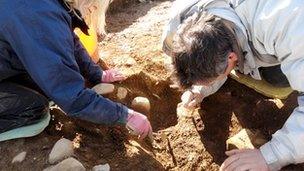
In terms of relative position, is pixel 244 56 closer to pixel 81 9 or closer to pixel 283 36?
pixel 283 36

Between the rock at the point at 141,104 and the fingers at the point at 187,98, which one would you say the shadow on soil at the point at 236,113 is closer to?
the fingers at the point at 187,98

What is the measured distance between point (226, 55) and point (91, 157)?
85 cm

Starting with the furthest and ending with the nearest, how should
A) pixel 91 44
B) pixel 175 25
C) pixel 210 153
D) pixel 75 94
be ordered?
pixel 91 44 → pixel 210 153 → pixel 175 25 → pixel 75 94

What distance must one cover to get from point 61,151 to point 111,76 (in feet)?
2.22

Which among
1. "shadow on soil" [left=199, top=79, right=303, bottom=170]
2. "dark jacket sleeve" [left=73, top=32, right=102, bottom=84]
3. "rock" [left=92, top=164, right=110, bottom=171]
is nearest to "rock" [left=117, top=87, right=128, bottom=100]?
"dark jacket sleeve" [left=73, top=32, right=102, bottom=84]

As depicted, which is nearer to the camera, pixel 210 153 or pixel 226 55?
pixel 226 55

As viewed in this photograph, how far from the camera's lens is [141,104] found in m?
2.66

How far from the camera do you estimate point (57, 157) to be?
7.43ft

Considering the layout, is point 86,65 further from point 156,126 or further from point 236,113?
point 236,113

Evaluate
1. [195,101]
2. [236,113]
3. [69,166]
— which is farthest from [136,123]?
[236,113]

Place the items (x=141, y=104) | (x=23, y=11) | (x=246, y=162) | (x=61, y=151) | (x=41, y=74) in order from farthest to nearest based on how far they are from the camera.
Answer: (x=141, y=104)
(x=61, y=151)
(x=246, y=162)
(x=41, y=74)
(x=23, y=11)

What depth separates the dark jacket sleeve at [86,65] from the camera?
263 cm

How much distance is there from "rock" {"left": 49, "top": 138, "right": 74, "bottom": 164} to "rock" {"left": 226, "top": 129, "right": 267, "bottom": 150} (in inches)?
33.1

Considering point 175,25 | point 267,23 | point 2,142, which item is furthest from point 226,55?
point 2,142
